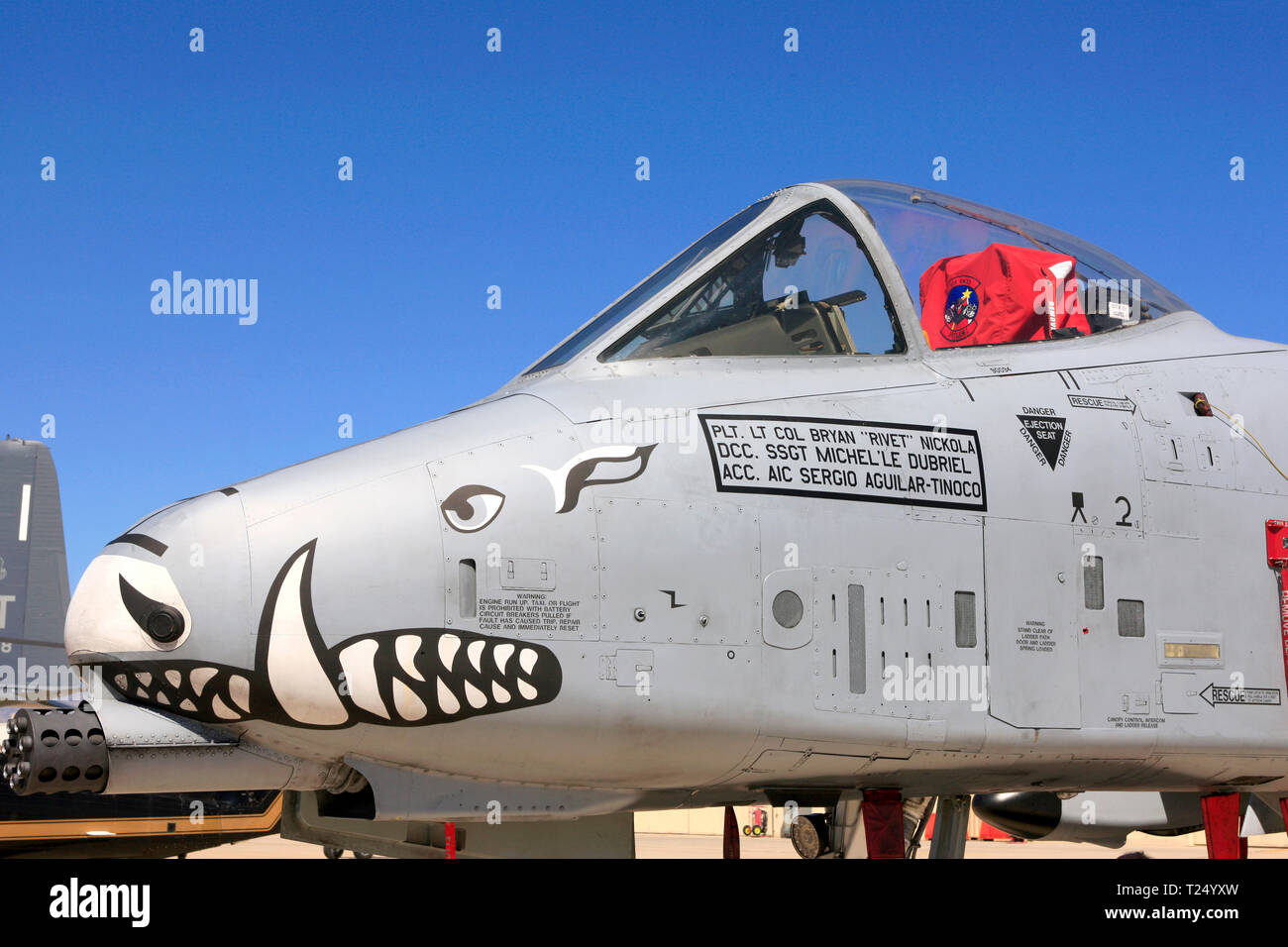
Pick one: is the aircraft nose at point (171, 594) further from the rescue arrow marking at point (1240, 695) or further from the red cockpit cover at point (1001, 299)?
the rescue arrow marking at point (1240, 695)

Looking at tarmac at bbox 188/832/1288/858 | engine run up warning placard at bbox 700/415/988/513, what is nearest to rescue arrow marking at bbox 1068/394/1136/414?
engine run up warning placard at bbox 700/415/988/513

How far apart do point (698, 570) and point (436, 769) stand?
4.05ft

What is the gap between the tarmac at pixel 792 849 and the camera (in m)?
22.2

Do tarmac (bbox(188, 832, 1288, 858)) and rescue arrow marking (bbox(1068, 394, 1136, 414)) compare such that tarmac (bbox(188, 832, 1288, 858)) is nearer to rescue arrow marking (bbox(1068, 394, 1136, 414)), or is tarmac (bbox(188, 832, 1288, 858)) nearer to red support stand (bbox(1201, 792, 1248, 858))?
red support stand (bbox(1201, 792, 1248, 858))

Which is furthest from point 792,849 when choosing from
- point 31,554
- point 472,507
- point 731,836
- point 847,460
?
point 472,507

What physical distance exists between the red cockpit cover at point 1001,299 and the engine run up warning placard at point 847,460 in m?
1.17

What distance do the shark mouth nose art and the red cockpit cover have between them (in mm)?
3162

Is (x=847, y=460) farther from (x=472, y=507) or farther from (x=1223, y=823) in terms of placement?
(x=1223, y=823)

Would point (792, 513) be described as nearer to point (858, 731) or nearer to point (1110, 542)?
point (858, 731)

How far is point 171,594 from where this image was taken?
4289mm

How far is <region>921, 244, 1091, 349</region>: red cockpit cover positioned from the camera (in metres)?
6.41

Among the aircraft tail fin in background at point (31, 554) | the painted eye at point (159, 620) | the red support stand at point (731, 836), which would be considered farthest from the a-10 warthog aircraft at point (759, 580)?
the aircraft tail fin in background at point (31, 554)

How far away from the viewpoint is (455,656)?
4.47 m

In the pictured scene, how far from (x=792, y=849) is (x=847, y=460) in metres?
21.3
